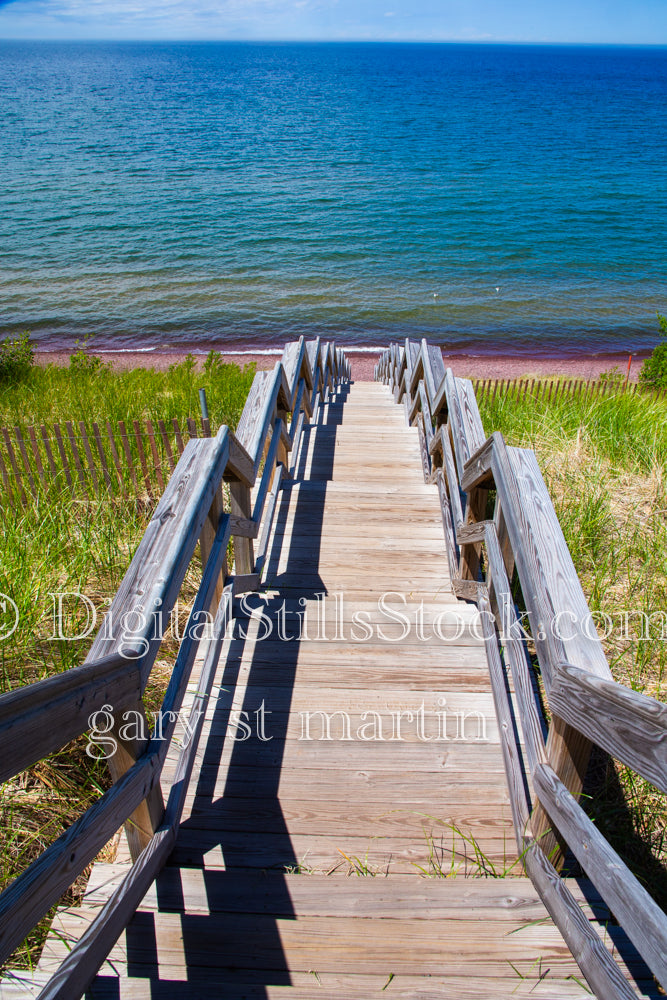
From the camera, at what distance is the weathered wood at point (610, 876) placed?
1.05 metres

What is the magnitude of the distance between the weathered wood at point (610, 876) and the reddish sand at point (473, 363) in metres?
15.8

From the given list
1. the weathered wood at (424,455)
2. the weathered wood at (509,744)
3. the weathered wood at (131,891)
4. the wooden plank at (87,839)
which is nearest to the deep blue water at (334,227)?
the weathered wood at (424,455)

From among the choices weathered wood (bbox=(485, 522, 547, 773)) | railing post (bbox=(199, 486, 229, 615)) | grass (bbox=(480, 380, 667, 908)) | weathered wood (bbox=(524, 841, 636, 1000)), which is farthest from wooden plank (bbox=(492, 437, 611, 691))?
railing post (bbox=(199, 486, 229, 615))

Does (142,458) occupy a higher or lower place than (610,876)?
higher

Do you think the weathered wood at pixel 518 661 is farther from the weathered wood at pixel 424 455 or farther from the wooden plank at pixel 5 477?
the wooden plank at pixel 5 477

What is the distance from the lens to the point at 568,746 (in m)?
1.54

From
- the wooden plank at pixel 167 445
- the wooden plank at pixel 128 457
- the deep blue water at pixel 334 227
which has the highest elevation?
the deep blue water at pixel 334 227

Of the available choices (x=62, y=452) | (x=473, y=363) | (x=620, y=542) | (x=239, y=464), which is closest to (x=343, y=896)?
(x=239, y=464)

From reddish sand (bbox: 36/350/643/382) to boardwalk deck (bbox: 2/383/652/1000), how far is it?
1455cm

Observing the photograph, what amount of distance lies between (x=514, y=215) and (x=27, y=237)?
84.9ft

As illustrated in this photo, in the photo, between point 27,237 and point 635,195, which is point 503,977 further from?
point 635,195

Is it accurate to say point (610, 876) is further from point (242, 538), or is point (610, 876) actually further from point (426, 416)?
point (426, 416)

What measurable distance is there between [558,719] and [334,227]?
32366 millimetres

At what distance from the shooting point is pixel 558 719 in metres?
1.56
